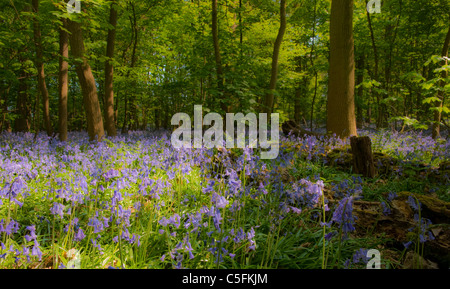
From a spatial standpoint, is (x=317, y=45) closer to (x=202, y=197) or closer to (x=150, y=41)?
(x=150, y=41)

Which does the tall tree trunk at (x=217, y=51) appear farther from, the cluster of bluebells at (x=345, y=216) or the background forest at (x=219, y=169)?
the cluster of bluebells at (x=345, y=216)

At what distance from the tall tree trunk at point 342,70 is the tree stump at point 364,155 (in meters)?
1.99

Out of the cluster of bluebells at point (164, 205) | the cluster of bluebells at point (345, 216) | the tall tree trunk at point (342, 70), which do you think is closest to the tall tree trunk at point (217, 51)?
the tall tree trunk at point (342, 70)

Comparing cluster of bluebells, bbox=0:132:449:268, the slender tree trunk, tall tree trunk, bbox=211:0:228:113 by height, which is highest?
tall tree trunk, bbox=211:0:228:113

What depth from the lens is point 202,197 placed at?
9.78 feet

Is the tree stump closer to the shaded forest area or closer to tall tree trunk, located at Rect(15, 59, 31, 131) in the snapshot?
the shaded forest area

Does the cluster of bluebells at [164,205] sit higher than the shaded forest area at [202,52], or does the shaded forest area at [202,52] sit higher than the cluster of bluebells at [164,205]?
the shaded forest area at [202,52]

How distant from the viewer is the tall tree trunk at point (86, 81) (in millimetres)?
6223

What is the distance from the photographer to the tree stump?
405 cm

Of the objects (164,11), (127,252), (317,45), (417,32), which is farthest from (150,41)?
(127,252)

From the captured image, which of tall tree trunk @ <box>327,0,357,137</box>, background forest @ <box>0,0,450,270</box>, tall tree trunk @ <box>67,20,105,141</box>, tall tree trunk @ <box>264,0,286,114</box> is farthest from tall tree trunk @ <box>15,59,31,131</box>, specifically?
tall tree trunk @ <box>327,0,357,137</box>

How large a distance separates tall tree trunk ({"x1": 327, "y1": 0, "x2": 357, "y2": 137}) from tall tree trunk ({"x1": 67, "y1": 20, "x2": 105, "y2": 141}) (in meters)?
6.10

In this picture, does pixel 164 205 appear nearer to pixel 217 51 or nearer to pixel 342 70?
pixel 342 70
